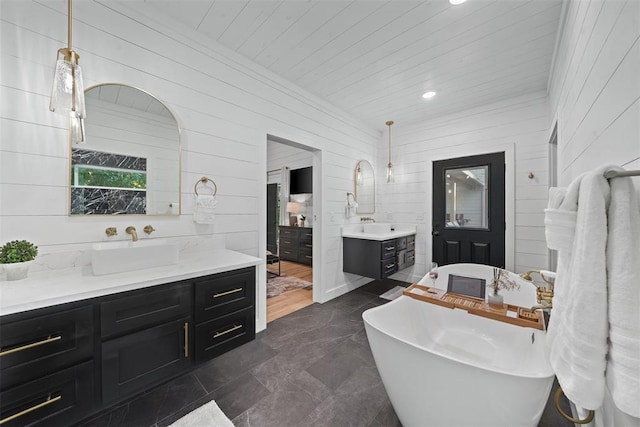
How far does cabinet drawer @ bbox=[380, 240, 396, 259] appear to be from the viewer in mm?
3153

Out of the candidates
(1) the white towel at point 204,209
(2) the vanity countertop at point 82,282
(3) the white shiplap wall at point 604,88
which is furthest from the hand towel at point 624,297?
(1) the white towel at point 204,209

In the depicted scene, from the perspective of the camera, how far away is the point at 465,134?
345cm

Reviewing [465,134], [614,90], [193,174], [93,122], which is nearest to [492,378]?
[614,90]

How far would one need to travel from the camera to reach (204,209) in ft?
6.63

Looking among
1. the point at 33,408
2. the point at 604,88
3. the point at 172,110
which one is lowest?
the point at 33,408

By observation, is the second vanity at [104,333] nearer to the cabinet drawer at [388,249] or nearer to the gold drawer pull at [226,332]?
the gold drawer pull at [226,332]

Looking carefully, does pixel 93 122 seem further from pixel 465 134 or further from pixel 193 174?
pixel 465 134

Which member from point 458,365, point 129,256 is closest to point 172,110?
point 129,256

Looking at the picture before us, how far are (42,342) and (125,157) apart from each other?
1203mm

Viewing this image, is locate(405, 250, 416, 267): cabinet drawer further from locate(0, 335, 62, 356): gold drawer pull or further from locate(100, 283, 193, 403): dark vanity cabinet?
locate(0, 335, 62, 356): gold drawer pull

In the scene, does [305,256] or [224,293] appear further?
[305,256]

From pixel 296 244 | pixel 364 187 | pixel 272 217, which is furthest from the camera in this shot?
pixel 272 217

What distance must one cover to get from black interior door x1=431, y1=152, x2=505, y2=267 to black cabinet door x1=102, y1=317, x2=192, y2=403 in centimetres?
345

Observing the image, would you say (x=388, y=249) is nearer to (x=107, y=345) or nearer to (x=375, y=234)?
(x=375, y=234)
